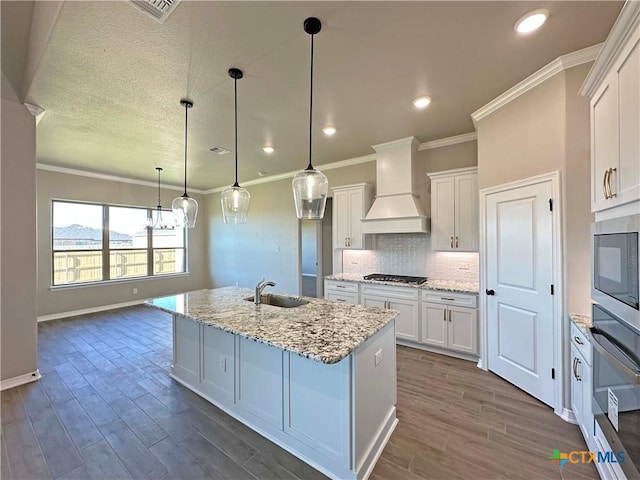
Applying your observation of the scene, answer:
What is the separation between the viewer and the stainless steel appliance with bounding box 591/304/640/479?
46.5 inches

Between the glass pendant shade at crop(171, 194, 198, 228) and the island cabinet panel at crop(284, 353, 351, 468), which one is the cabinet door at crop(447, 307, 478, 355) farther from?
the glass pendant shade at crop(171, 194, 198, 228)

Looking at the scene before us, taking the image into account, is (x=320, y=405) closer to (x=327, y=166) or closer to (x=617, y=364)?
(x=617, y=364)

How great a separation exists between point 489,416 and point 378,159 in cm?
342

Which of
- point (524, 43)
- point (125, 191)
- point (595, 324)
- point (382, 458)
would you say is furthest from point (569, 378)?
point (125, 191)

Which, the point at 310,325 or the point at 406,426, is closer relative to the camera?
the point at 310,325

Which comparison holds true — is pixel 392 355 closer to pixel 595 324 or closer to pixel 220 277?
pixel 595 324

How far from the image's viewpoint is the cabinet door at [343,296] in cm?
406

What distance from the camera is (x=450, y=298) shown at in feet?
10.9

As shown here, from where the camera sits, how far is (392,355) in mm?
2207

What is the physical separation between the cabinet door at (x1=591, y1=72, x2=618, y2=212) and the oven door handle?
2.61ft

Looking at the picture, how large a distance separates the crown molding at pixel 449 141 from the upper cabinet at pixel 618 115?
A: 1967 millimetres

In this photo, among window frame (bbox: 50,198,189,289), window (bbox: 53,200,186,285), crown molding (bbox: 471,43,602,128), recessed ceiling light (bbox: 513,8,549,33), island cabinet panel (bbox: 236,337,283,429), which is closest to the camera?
recessed ceiling light (bbox: 513,8,549,33)

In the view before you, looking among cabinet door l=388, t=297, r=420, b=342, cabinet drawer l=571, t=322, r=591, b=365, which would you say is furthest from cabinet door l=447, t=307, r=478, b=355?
cabinet drawer l=571, t=322, r=591, b=365

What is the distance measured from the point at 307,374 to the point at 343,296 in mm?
2425
